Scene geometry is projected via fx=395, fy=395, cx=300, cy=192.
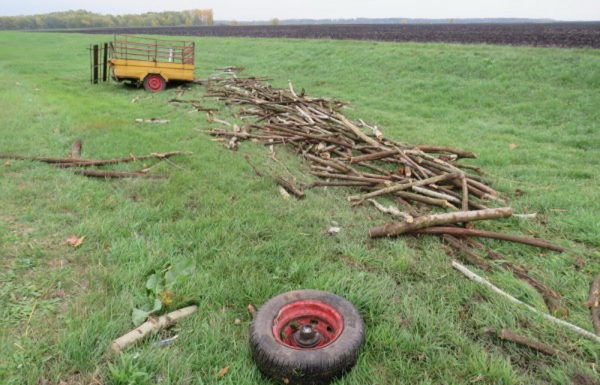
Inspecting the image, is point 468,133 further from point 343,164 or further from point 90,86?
point 90,86

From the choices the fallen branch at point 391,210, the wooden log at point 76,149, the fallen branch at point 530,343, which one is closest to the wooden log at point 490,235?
the fallen branch at point 391,210

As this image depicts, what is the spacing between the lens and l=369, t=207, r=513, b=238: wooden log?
4758mm

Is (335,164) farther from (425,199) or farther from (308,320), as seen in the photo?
(308,320)

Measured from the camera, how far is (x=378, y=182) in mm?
6039

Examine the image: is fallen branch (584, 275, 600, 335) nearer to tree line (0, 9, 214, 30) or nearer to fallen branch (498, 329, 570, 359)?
fallen branch (498, 329, 570, 359)

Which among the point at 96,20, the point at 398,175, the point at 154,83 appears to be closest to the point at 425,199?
the point at 398,175

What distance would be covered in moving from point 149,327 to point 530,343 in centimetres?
309

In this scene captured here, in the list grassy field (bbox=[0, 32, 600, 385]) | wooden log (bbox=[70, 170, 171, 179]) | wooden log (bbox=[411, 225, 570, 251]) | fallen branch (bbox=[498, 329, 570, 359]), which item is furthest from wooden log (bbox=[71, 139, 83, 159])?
fallen branch (bbox=[498, 329, 570, 359])

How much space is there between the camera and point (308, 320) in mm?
3324

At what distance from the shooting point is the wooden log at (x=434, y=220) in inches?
187

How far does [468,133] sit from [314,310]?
8.19 m

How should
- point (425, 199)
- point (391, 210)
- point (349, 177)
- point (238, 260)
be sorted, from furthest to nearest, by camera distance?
point (349, 177) < point (425, 199) < point (391, 210) < point (238, 260)

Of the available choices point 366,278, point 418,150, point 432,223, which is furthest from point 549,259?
point 418,150

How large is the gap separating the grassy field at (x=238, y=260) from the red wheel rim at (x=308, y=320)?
296 mm
